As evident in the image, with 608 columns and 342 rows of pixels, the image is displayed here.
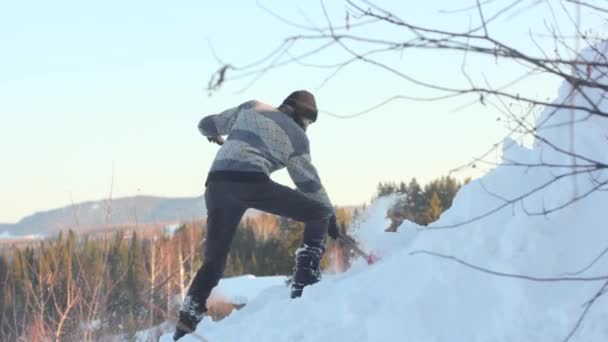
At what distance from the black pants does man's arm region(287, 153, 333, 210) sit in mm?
55

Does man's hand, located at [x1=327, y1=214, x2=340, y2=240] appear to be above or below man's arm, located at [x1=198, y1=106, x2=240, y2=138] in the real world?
below

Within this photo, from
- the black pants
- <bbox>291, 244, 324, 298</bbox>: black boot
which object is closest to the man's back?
the black pants

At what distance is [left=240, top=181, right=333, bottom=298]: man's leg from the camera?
5363 millimetres

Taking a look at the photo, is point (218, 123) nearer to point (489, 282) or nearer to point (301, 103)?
point (301, 103)

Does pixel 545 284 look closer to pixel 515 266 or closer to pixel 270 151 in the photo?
pixel 515 266

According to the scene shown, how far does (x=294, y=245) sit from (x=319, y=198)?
124 feet

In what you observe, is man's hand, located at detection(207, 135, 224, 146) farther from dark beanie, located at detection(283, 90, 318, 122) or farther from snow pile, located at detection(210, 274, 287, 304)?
snow pile, located at detection(210, 274, 287, 304)

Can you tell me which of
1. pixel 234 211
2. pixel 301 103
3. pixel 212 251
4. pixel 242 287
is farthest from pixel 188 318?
pixel 242 287

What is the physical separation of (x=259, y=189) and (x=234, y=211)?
211mm

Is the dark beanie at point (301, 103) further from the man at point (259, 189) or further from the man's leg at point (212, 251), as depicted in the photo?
the man's leg at point (212, 251)

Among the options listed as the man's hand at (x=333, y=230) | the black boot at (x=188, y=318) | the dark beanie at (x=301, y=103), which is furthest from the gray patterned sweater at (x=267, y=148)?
the black boot at (x=188, y=318)

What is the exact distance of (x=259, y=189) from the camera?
5.32m

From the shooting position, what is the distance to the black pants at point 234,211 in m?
5.34

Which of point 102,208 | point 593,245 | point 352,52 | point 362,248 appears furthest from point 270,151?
point 102,208
